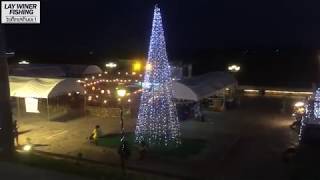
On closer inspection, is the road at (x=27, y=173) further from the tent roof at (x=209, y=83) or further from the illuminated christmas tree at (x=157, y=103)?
the tent roof at (x=209, y=83)

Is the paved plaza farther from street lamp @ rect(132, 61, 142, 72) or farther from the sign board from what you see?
street lamp @ rect(132, 61, 142, 72)

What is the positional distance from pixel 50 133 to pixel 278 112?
45.5ft

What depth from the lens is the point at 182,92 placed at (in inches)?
1064

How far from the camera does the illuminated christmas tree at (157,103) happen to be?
22011 millimetres

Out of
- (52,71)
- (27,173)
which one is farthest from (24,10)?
(52,71)

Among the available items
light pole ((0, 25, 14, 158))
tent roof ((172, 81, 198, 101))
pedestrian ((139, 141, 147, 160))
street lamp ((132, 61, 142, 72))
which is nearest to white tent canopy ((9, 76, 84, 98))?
tent roof ((172, 81, 198, 101))

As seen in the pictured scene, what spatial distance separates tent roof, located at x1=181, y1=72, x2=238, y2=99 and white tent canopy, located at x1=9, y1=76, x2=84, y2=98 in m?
6.87

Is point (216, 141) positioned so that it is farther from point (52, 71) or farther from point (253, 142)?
point (52, 71)

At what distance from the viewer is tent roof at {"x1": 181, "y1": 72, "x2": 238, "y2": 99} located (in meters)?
27.5

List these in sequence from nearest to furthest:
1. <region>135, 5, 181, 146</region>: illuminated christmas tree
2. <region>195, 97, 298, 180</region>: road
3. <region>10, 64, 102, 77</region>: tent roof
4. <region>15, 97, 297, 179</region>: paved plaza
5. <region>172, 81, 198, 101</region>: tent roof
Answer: <region>195, 97, 298, 180</region>: road, <region>15, 97, 297, 179</region>: paved plaza, <region>135, 5, 181, 146</region>: illuminated christmas tree, <region>172, 81, 198, 101</region>: tent roof, <region>10, 64, 102, 77</region>: tent roof

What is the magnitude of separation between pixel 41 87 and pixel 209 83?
10.1 meters

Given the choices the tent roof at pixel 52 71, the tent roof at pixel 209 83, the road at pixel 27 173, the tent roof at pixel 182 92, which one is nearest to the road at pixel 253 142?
the tent roof at pixel 209 83

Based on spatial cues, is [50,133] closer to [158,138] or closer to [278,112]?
[158,138]

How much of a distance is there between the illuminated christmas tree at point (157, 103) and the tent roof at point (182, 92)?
1.63m
